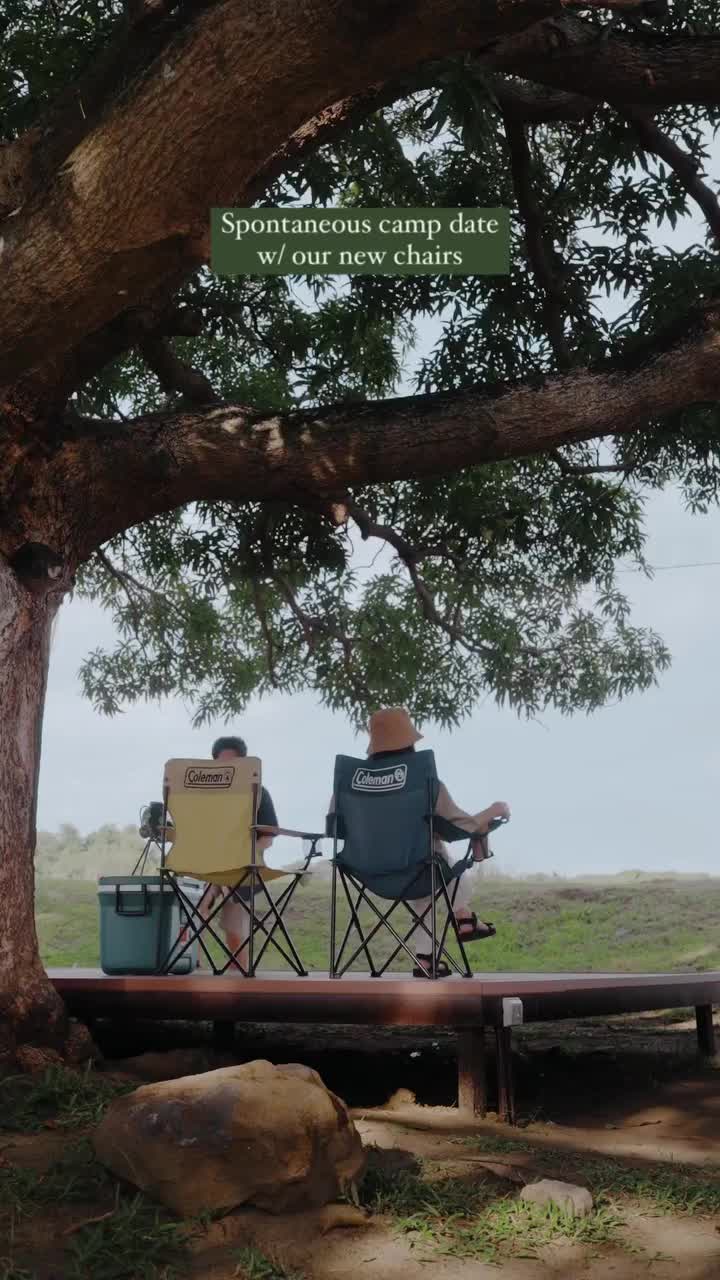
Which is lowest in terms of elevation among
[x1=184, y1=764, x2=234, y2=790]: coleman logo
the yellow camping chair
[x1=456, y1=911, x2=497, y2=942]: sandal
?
[x1=456, y1=911, x2=497, y2=942]: sandal

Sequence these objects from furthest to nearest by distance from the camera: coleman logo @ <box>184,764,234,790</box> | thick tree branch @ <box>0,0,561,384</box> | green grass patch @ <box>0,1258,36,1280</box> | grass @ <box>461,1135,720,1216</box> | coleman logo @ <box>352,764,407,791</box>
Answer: coleman logo @ <box>184,764,234,790</box> < coleman logo @ <box>352,764,407,791</box> < thick tree branch @ <box>0,0,561,384</box> < grass @ <box>461,1135,720,1216</box> < green grass patch @ <box>0,1258,36,1280</box>

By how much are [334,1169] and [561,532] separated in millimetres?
5747

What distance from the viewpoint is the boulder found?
3.52 m

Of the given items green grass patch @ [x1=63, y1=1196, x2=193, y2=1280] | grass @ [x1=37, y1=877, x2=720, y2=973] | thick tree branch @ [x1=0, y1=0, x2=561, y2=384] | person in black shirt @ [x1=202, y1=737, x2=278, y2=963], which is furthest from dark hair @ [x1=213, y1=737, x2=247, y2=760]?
grass @ [x1=37, y1=877, x2=720, y2=973]

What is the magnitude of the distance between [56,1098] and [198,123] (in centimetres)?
327

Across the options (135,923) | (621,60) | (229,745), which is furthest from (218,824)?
(621,60)

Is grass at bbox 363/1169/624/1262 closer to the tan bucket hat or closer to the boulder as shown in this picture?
the boulder

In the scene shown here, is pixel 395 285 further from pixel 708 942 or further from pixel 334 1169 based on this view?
pixel 708 942

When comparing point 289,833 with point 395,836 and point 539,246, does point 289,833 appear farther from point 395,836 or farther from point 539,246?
point 539,246

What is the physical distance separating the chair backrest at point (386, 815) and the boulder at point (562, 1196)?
6.41ft

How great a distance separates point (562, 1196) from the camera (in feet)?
11.6

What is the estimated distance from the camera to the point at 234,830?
5934 mm

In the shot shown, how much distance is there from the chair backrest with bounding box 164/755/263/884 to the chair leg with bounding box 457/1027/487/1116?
4.87 feet

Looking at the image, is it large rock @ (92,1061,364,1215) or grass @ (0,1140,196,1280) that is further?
large rock @ (92,1061,364,1215)
